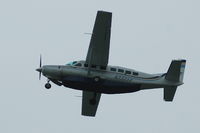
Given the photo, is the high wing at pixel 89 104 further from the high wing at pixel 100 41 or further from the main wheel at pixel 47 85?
the main wheel at pixel 47 85

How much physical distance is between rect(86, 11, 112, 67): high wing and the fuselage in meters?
0.71

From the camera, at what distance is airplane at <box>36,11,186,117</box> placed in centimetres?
6194

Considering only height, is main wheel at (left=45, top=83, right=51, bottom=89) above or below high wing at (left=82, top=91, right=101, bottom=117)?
above

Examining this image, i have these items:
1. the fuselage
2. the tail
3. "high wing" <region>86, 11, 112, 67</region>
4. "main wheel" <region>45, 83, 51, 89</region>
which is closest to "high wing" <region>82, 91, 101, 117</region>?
the fuselage

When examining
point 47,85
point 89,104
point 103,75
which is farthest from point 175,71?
point 47,85

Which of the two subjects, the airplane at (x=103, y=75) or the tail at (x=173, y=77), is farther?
the tail at (x=173, y=77)

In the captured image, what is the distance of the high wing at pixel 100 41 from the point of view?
60781 millimetres

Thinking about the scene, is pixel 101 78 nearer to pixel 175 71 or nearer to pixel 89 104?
pixel 175 71

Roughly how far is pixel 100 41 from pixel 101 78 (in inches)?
122

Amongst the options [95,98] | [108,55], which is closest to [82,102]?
[95,98]

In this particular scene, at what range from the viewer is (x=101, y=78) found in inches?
2474

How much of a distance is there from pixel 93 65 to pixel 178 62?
22.6 feet

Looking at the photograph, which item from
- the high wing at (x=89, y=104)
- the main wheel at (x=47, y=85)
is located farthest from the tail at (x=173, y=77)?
the main wheel at (x=47, y=85)

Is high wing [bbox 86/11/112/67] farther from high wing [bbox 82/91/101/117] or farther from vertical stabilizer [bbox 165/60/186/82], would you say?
high wing [bbox 82/91/101/117]
